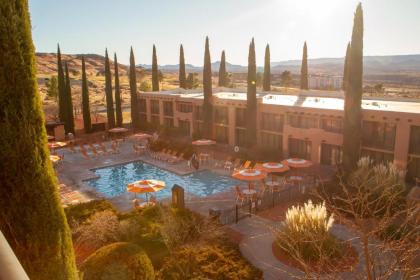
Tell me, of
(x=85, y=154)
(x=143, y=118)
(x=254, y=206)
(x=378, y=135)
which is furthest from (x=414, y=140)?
(x=143, y=118)

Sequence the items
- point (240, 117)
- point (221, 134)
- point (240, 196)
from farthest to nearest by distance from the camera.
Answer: point (221, 134), point (240, 117), point (240, 196)

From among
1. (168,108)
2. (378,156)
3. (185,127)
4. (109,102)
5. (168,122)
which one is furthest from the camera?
(109,102)

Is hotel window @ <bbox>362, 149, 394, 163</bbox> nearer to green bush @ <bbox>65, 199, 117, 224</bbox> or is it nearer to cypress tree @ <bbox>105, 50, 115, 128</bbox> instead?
green bush @ <bbox>65, 199, 117, 224</bbox>

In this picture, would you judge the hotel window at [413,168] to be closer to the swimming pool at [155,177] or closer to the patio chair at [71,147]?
the swimming pool at [155,177]

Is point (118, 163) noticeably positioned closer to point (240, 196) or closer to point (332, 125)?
point (240, 196)

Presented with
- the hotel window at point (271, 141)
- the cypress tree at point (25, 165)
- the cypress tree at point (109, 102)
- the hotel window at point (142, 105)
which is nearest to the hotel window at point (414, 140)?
the hotel window at point (271, 141)

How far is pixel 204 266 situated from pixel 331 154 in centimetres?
1908

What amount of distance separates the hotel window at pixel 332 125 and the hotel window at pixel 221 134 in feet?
38.9

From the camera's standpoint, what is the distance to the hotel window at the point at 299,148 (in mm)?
29406

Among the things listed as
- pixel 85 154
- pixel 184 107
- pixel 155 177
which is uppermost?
pixel 184 107

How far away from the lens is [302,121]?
2978 centimetres

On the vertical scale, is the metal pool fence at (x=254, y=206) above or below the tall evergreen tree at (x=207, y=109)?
below

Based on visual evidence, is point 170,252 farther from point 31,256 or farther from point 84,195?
point 84,195

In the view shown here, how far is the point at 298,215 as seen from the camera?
47.3 ft
